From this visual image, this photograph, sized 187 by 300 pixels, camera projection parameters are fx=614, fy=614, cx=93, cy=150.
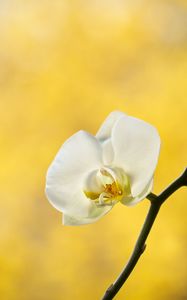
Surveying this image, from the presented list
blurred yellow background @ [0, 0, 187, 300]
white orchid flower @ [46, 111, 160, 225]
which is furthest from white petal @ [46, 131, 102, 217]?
blurred yellow background @ [0, 0, 187, 300]

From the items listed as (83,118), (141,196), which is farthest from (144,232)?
(83,118)

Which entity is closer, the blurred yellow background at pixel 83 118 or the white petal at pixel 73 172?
the white petal at pixel 73 172

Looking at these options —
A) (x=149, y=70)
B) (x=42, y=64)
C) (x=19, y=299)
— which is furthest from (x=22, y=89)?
(x=19, y=299)

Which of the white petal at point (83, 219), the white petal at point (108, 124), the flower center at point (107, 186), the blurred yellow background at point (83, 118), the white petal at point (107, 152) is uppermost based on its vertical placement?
the white petal at point (108, 124)

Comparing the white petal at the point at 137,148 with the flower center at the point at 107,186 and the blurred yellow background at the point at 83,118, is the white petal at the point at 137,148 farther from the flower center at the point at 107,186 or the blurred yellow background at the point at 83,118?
the blurred yellow background at the point at 83,118

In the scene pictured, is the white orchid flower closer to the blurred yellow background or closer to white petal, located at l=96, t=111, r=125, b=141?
white petal, located at l=96, t=111, r=125, b=141

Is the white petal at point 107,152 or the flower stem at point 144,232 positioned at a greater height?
the white petal at point 107,152

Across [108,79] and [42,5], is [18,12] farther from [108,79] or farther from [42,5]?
[108,79]

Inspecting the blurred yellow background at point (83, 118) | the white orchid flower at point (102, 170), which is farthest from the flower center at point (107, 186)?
the blurred yellow background at point (83, 118)

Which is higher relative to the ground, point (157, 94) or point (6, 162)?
point (157, 94)
